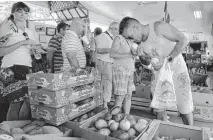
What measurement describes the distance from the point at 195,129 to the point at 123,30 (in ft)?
3.78

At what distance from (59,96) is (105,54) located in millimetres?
1578

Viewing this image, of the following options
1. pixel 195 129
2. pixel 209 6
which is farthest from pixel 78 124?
pixel 209 6

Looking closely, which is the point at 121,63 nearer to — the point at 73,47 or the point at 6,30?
the point at 73,47

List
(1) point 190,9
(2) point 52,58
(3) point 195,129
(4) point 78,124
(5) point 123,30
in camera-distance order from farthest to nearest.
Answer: (1) point 190,9 < (2) point 52,58 < (5) point 123,30 < (4) point 78,124 < (3) point 195,129

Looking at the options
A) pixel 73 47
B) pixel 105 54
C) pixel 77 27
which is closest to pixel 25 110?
pixel 73 47

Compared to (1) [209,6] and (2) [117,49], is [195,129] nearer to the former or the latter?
(2) [117,49]

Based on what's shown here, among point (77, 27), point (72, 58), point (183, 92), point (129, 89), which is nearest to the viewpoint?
point (183, 92)

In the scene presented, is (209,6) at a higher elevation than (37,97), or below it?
higher

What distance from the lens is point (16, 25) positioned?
186 cm

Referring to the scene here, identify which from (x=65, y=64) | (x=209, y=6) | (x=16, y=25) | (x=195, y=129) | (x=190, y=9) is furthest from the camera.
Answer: (x=190, y=9)

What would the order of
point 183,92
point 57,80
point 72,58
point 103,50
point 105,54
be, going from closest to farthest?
1. point 57,80
2. point 183,92
3. point 72,58
4. point 103,50
5. point 105,54

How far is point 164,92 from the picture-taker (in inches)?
68.0

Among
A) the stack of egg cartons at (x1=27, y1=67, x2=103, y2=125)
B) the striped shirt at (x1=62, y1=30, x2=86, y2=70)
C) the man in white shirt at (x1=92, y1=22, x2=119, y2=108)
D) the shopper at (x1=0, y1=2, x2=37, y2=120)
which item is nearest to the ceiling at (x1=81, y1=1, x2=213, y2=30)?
the man in white shirt at (x1=92, y1=22, x2=119, y2=108)

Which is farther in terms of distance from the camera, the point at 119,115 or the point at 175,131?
the point at 119,115
